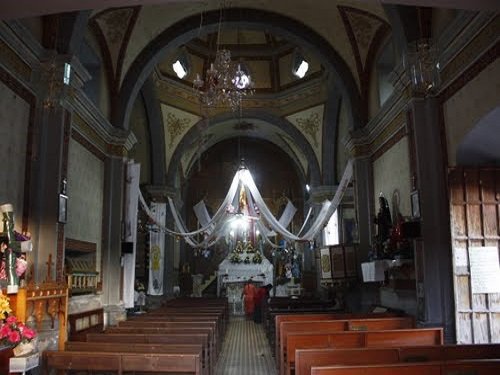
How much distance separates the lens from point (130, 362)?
4855 millimetres

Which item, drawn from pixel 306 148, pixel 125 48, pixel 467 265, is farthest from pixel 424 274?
pixel 306 148

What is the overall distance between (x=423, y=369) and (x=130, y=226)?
8308mm

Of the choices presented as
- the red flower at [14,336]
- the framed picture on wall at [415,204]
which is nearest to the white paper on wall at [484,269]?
the framed picture on wall at [415,204]

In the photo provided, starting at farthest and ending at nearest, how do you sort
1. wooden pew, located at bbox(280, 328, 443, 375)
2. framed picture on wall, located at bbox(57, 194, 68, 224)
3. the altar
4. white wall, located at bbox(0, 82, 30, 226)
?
the altar → framed picture on wall, located at bbox(57, 194, 68, 224) → white wall, located at bbox(0, 82, 30, 226) → wooden pew, located at bbox(280, 328, 443, 375)

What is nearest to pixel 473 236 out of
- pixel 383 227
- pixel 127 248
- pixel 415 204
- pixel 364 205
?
pixel 415 204

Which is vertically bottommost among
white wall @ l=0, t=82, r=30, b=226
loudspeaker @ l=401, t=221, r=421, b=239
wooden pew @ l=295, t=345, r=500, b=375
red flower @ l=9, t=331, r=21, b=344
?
wooden pew @ l=295, t=345, r=500, b=375

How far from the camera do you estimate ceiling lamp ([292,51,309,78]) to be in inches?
620

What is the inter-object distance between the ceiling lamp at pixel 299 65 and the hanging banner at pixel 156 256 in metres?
6.26

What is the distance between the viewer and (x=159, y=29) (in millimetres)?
10898

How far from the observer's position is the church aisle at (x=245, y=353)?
758cm

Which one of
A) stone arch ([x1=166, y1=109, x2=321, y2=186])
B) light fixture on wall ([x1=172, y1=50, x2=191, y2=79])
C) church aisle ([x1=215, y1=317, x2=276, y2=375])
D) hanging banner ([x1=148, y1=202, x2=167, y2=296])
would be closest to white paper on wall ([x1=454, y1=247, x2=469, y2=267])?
church aisle ([x1=215, y1=317, x2=276, y2=375])

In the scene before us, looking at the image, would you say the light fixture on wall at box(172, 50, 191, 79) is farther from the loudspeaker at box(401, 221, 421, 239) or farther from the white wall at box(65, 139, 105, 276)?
the loudspeaker at box(401, 221, 421, 239)

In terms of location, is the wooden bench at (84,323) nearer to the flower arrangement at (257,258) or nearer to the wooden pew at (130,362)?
the wooden pew at (130,362)

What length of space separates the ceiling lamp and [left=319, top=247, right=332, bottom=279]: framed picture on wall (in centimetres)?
695
